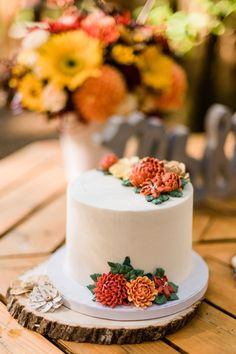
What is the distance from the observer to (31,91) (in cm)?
161

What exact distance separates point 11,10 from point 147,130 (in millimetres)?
3527

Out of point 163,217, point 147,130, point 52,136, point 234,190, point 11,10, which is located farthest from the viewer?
point 11,10

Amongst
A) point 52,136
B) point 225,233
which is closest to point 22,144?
point 52,136

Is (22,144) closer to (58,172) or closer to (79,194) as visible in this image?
(58,172)

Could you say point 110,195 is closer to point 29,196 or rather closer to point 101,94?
point 101,94

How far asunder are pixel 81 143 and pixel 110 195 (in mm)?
639

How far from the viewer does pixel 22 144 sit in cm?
371

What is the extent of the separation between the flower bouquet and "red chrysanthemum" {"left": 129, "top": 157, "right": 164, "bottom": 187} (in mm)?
468

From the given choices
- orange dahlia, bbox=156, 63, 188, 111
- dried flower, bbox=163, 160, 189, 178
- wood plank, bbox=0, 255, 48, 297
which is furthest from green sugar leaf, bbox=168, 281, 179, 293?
A: orange dahlia, bbox=156, 63, 188, 111

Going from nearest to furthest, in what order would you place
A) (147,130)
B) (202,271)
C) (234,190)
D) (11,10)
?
(202,271)
(147,130)
(234,190)
(11,10)

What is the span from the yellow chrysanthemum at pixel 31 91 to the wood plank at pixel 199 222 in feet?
1.77

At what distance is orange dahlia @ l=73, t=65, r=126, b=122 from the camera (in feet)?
5.07

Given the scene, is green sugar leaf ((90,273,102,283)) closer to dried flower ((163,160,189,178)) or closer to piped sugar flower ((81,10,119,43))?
dried flower ((163,160,189,178))

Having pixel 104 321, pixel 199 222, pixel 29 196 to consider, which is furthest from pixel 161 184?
pixel 29 196
